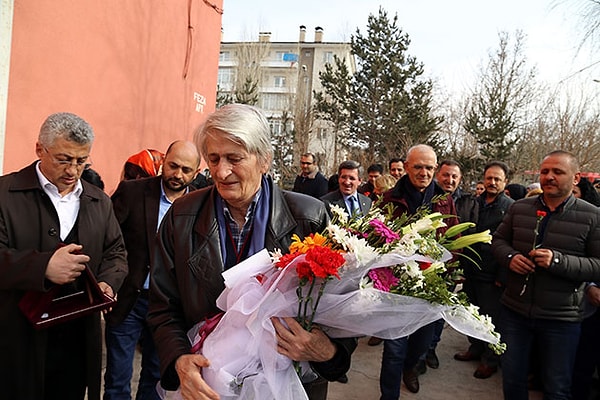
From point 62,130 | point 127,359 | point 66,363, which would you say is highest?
point 62,130

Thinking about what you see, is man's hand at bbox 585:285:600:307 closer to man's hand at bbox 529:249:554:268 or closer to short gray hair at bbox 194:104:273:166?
man's hand at bbox 529:249:554:268

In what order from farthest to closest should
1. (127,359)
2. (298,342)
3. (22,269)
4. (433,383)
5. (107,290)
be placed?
1. (433,383)
2. (127,359)
3. (107,290)
4. (22,269)
5. (298,342)

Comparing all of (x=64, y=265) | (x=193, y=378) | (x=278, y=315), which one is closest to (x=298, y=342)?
(x=278, y=315)

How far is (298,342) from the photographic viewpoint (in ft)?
4.77

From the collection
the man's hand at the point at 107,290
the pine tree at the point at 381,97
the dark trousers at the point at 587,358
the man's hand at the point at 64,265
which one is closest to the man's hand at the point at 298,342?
the man's hand at the point at 64,265

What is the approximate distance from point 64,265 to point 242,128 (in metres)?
1.23

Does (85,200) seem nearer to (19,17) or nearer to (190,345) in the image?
(190,345)

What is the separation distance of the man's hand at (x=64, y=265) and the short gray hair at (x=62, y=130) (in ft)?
1.95

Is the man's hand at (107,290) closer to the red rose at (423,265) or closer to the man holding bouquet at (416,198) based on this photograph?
the red rose at (423,265)

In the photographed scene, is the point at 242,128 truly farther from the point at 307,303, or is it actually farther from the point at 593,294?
the point at 593,294

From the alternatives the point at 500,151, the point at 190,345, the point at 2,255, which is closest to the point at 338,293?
the point at 190,345

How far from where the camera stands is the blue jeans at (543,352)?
3051 mm

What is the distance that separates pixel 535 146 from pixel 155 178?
71.5 feet

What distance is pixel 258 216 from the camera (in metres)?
1.79
